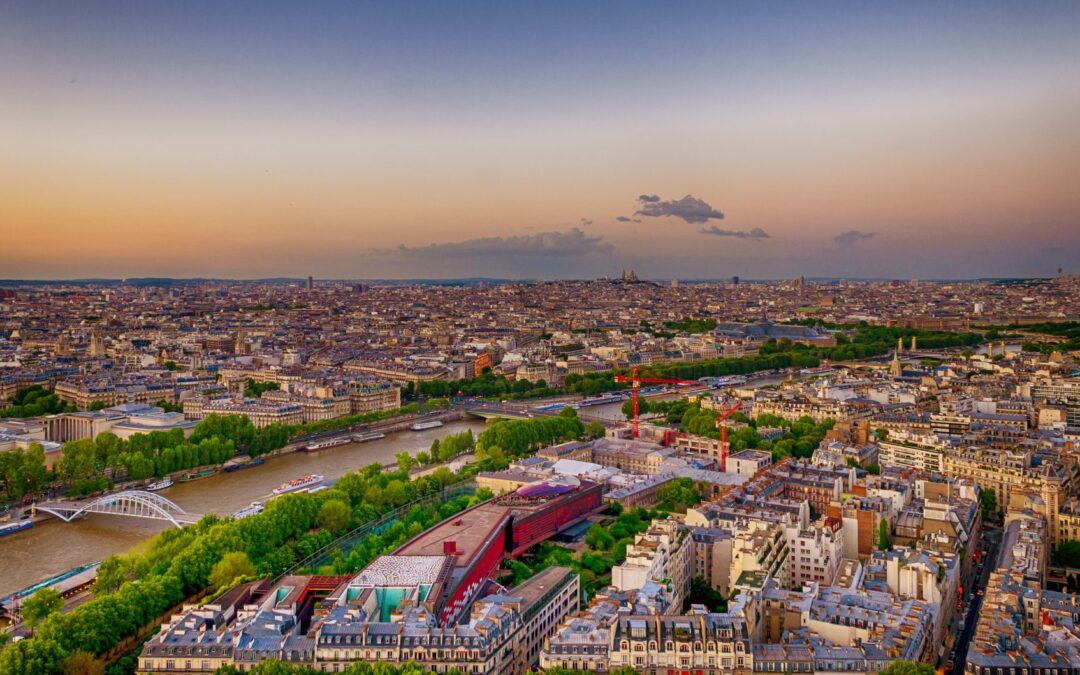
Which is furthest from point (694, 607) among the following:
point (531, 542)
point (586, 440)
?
point (586, 440)

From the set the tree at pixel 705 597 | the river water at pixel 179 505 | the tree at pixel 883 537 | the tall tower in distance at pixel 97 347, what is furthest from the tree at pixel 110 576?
the tall tower in distance at pixel 97 347

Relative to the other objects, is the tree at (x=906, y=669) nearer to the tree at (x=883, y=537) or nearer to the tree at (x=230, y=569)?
the tree at (x=883, y=537)

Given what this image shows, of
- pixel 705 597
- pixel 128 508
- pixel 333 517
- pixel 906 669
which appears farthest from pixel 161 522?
pixel 906 669

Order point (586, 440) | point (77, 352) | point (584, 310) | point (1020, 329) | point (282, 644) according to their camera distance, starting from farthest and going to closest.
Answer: point (584, 310) → point (1020, 329) → point (77, 352) → point (586, 440) → point (282, 644)

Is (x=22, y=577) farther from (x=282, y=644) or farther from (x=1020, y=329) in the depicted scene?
(x=1020, y=329)

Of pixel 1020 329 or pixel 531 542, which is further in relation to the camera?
pixel 1020 329

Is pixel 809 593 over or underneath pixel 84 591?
over

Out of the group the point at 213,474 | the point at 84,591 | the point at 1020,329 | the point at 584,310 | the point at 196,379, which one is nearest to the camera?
the point at 84,591
